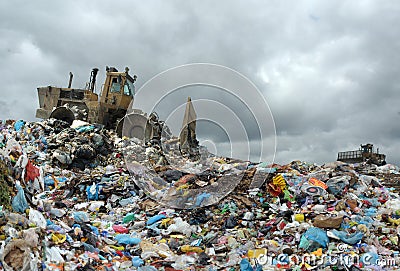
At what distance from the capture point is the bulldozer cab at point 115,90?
1205cm

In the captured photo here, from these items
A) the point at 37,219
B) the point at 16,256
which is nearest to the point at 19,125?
the point at 37,219

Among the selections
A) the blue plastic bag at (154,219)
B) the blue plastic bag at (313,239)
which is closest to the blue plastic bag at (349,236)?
the blue plastic bag at (313,239)

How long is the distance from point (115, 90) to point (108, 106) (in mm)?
581

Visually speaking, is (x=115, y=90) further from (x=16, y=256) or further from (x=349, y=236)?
(x=16, y=256)

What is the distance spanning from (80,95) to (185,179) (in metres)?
7.64

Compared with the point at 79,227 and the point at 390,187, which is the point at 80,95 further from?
the point at 390,187

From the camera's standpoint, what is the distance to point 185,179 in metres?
6.97

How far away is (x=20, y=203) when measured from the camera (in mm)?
3900

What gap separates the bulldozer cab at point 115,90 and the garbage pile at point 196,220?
389 centimetres

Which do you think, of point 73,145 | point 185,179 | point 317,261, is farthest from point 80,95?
point 317,261

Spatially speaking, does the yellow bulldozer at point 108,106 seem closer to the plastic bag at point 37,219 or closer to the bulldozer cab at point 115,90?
the bulldozer cab at point 115,90

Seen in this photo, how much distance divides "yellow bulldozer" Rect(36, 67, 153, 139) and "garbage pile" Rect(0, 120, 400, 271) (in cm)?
335

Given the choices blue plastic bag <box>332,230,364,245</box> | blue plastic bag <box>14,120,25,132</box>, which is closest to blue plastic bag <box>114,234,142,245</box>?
blue plastic bag <box>332,230,364,245</box>

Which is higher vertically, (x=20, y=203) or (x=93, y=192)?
(x=93, y=192)
